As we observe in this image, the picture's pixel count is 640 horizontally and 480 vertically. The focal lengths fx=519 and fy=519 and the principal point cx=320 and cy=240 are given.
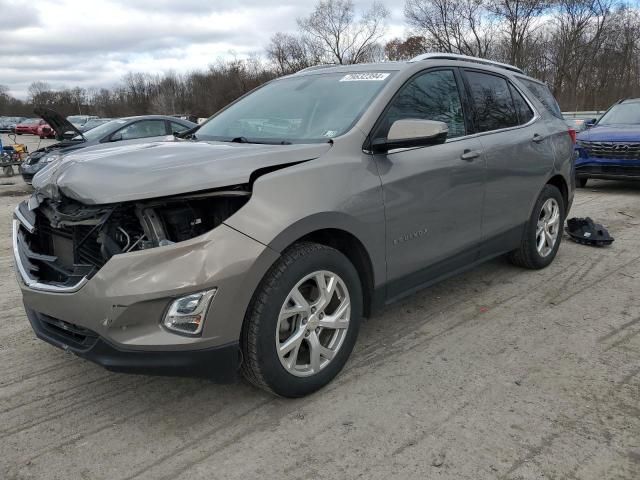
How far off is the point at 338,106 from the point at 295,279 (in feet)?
4.28

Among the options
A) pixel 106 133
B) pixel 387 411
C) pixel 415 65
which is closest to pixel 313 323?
pixel 387 411

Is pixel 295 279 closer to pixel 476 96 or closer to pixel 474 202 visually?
pixel 474 202

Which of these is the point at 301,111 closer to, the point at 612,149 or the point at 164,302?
the point at 164,302

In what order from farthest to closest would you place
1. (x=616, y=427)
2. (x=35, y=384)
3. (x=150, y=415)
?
(x=35, y=384) < (x=150, y=415) < (x=616, y=427)

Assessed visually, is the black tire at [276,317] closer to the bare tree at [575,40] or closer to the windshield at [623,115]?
the windshield at [623,115]

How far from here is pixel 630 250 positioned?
5609 millimetres

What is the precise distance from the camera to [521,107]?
459cm

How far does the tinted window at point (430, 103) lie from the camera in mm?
3289

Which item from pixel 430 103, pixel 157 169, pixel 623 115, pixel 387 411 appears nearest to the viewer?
pixel 157 169

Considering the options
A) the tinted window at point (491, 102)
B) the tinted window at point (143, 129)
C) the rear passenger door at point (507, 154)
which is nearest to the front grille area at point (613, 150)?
the rear passenger door at point (507, 154)

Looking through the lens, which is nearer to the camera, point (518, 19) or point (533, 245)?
point (533, 245)

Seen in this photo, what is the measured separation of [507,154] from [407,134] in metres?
1.51

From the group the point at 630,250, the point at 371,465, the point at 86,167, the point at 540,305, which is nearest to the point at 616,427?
the point at 371,465

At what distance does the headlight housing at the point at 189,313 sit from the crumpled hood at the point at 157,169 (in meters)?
0.49
